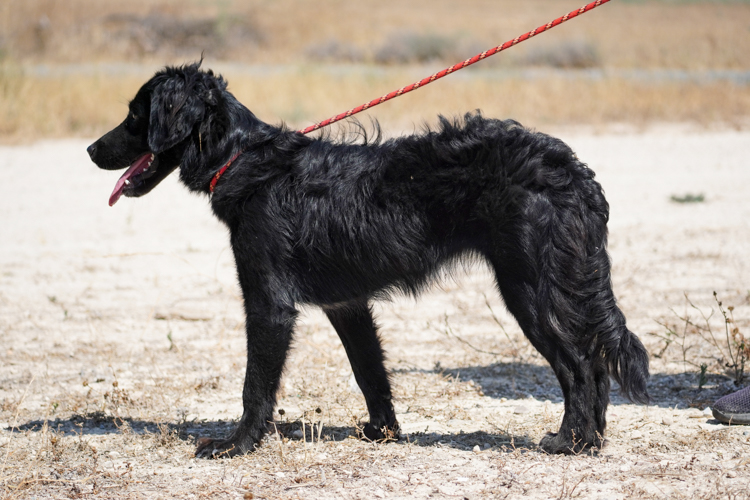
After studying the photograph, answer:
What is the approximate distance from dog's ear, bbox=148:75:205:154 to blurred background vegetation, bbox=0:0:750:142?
0.71 meters

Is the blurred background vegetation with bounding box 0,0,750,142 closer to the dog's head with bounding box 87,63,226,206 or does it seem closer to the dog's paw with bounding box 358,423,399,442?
the dog's head with bounding box 87,63,226,206

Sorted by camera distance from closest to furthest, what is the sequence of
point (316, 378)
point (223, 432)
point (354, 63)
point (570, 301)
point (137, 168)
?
point (570, 301), point (137, 168), point (223, 432), point (316, 378), point (354, 63)

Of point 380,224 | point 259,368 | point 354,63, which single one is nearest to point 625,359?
point 380,224

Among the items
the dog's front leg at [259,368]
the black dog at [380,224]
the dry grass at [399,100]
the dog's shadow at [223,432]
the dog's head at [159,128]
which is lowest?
the dog's shadow at [223,432]

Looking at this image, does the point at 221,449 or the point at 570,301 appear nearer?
the point at 570,301

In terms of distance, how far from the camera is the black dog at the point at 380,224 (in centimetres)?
347

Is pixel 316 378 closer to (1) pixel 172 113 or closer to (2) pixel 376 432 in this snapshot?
(2) pixel 376 432

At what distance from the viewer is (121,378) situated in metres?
5.10

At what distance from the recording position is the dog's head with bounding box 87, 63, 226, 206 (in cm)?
381

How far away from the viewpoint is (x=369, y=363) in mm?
4125

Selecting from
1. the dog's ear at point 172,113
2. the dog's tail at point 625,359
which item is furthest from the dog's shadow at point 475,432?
the dog's ear at point 172,113

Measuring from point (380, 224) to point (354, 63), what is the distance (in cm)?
2123

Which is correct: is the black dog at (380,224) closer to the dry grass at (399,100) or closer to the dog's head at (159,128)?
the dog's head at (159,128)

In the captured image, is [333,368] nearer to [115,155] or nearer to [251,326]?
[251,326]
